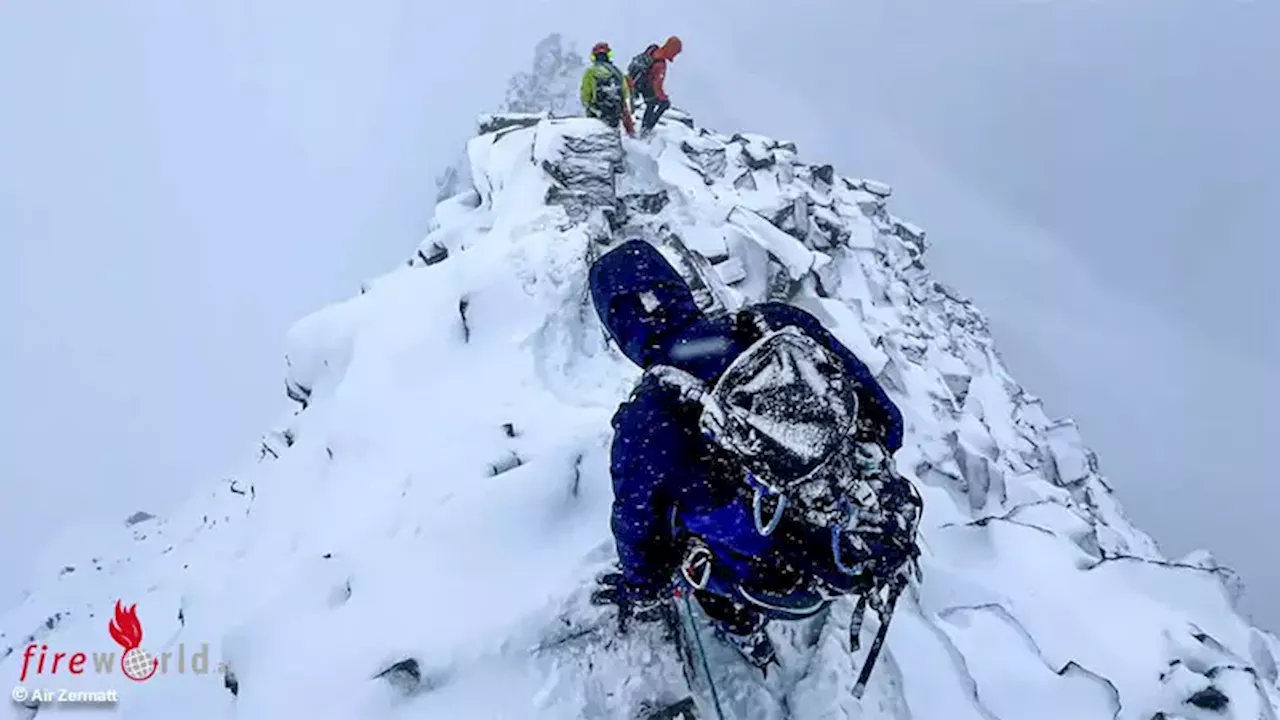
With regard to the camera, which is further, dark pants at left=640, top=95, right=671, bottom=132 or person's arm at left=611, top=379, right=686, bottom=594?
dark pants at left=640, top=95, right=671, bottom=132

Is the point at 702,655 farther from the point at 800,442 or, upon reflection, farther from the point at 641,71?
the point at 641,71

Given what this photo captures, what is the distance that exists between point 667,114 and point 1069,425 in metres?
11.9

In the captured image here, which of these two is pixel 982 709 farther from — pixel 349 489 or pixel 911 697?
pixel 349 489

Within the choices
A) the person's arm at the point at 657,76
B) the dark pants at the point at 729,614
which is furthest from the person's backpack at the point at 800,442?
the person's arm at the point at 657,76

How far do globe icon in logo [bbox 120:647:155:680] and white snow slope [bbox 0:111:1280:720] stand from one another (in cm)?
12

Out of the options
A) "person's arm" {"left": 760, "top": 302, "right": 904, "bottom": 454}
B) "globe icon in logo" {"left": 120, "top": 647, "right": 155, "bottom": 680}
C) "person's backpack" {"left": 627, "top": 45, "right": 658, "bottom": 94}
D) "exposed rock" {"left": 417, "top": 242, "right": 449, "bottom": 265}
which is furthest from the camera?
"person's backpack" {"left": 627, "top": 45, "right": 658, "bottom": 94}

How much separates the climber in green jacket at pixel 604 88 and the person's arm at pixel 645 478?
345 inches

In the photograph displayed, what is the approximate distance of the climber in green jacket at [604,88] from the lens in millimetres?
10672

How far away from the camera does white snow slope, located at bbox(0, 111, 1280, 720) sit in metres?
3.88

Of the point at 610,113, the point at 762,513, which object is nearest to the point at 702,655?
the point at 762,513

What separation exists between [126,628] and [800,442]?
8.03 metres

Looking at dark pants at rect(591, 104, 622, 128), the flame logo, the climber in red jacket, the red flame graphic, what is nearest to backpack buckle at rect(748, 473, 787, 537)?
the flame logo

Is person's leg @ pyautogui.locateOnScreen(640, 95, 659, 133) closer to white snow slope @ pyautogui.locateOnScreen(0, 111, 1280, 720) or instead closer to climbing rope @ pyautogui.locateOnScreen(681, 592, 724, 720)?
white snow slope @ pyautogui.locateOnScreen(0, 111, 1280, 720)

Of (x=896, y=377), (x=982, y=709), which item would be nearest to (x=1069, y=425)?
(x=896, y=377)
